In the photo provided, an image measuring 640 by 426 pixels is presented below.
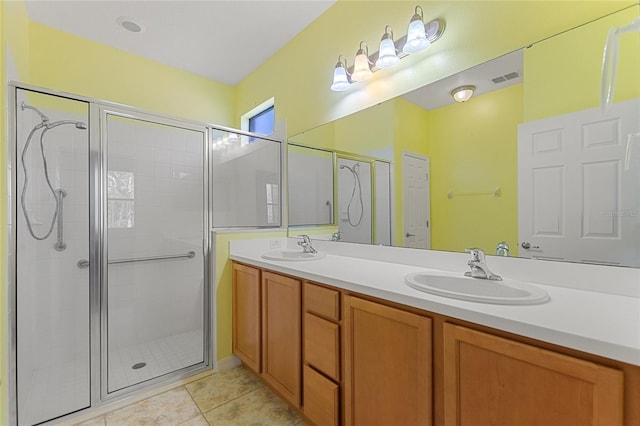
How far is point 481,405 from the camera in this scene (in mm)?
813

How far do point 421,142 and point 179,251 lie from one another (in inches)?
77.3

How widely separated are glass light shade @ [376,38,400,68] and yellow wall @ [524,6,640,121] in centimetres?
66

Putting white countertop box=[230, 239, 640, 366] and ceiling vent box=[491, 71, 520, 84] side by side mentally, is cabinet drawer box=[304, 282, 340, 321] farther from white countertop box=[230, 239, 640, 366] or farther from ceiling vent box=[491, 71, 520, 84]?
ceiling vent box=[491, 71, 520, 84]

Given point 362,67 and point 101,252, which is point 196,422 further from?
point 362,67

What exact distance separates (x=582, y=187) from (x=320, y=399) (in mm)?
1431

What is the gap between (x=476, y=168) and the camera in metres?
1.40

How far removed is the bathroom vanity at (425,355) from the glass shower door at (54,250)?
1.24 metres

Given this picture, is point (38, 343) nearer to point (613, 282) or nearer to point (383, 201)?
point (383, 201)

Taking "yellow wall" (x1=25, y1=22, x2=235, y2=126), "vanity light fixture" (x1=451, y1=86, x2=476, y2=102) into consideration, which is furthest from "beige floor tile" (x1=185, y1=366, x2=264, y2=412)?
"yellow wall" (x1=25, y1=22, x2=235, y2=126)

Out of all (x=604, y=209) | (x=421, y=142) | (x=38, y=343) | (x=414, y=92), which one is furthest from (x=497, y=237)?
(x=38, y=343)

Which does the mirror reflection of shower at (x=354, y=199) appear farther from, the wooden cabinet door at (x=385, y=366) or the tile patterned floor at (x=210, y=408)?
the tile patterned floor at (x=210, y=408)

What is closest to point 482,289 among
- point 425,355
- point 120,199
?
point 425,355

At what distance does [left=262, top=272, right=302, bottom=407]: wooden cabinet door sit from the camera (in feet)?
4.88

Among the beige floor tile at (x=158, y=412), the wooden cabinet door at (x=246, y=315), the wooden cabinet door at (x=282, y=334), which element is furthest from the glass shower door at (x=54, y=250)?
the wooden cabinet door at (x=282, y=334)
